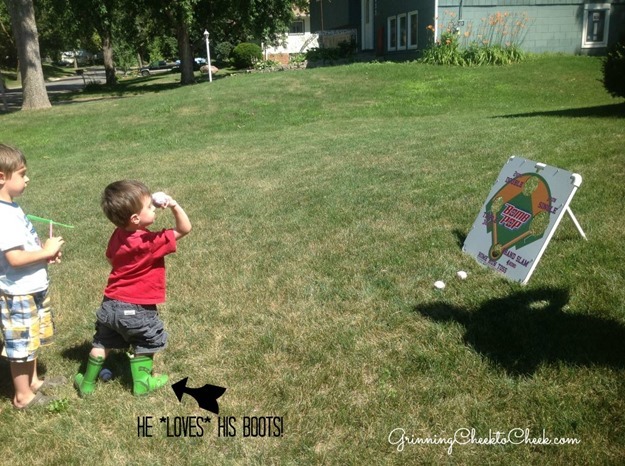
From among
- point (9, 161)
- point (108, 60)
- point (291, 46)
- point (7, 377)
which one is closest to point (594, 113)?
point (9, 161)

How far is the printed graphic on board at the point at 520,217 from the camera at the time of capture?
175 inches

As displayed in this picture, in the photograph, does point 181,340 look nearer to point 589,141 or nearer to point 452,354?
point 452,354

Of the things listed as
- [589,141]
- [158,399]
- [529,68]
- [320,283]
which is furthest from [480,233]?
[529,68]

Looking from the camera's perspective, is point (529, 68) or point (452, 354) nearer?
point (452, 354)

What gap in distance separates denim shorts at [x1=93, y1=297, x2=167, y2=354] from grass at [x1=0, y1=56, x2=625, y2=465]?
0.31 metres

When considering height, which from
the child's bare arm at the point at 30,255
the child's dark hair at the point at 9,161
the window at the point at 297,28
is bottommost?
the child's bare arm at the point at 30,255

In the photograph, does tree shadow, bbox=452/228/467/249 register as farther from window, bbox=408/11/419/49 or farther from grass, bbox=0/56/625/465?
window, bbox=408/11/419/49

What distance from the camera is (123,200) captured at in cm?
322

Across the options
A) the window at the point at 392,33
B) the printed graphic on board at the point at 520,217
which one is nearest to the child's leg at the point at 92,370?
the printed graphic on board at the point at 520,217

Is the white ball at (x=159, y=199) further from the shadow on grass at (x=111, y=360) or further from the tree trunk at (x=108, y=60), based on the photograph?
the tree trunk at (x=108, y=60)

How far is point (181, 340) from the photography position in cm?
416

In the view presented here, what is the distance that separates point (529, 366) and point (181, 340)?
2429 millimetres
